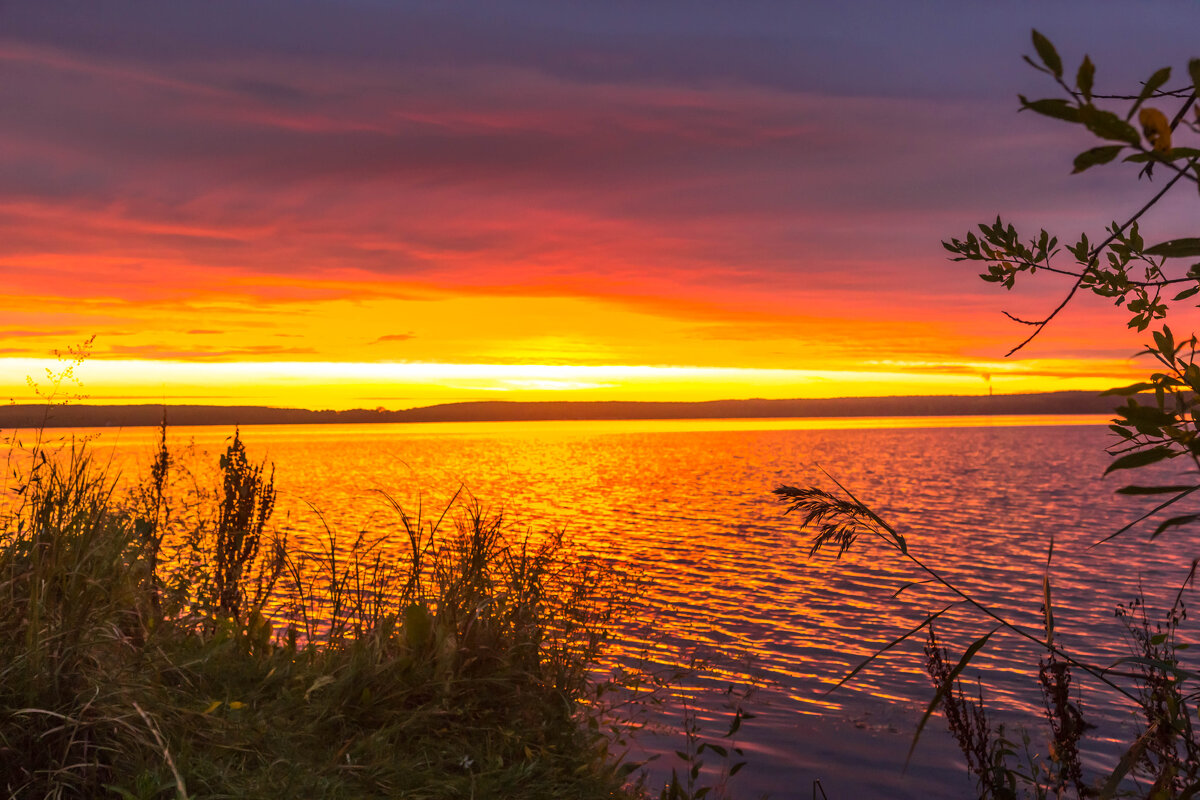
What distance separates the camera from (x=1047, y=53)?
1.32 m

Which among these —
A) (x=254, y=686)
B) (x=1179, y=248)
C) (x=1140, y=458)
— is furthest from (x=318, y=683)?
(x=1179, y=248)

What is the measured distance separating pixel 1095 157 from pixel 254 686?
19.4ft

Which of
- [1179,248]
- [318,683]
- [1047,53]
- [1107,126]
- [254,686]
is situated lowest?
[254,686]

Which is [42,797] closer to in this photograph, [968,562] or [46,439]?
[46,439]

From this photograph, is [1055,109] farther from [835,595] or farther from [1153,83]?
[835,595]

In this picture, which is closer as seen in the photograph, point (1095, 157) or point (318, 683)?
point (1095, 157)

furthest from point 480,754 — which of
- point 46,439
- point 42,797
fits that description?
point 46,439

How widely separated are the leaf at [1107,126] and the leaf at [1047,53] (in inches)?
3.3

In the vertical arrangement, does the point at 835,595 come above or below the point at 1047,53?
below

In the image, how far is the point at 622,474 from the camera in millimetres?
59438

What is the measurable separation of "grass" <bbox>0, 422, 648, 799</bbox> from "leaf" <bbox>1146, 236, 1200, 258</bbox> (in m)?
4.41

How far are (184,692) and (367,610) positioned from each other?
2.44m

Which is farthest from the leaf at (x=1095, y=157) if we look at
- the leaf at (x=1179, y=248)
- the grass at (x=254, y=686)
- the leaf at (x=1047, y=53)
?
the grass at (x=254, y=686)

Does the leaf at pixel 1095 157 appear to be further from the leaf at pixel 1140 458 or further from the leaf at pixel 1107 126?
the leaf at pixel 1140 458
